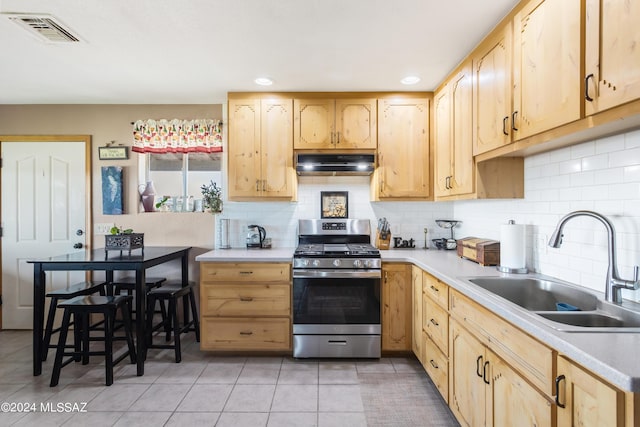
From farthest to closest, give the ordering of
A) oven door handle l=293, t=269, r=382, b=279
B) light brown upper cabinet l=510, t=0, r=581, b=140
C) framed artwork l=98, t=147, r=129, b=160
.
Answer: framed artwork l=98, t=147, r=129, b=160, oven door handle l=293, t=269, r=382, b=279, light brown upper cabinet l=510, t=0, r=581, b=140

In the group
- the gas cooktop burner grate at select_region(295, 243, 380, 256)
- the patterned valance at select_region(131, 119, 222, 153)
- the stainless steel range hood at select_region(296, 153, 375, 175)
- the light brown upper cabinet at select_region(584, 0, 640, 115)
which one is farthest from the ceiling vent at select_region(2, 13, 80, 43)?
the light brown upper cabinet at select_region(584, 0, 640, 115)

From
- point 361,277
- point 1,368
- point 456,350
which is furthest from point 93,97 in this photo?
point 456,350

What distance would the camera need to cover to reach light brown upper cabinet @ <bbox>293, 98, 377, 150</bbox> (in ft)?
10.1

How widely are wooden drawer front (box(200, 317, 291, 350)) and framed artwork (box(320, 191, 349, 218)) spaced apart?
1167 mm

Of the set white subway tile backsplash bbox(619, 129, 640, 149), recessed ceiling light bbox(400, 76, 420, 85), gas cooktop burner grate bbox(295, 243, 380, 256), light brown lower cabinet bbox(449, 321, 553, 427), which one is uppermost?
recessed ceiling light bbox(400, 76, 420, 85)

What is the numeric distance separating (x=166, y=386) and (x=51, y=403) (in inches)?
27.8

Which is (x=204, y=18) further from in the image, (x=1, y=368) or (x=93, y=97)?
(x=1, y=368)

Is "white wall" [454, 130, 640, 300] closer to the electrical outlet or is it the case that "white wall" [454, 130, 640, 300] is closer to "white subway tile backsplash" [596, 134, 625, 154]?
"white subway tile backsplash" [596, 134, 625, 154]

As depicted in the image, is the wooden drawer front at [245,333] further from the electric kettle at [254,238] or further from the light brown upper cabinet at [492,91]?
the light brown upper cabinet at [492,91]

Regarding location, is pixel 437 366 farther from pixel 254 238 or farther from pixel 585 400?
pixel 254 238

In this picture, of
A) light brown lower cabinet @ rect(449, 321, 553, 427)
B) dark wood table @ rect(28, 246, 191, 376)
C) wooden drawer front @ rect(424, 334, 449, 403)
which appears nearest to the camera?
light brown lower cabinet @ rect(449, 321, 553, 427)

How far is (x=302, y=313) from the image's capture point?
278 cm

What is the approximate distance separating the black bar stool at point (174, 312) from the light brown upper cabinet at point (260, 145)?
1083mm

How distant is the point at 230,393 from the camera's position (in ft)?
7.59
